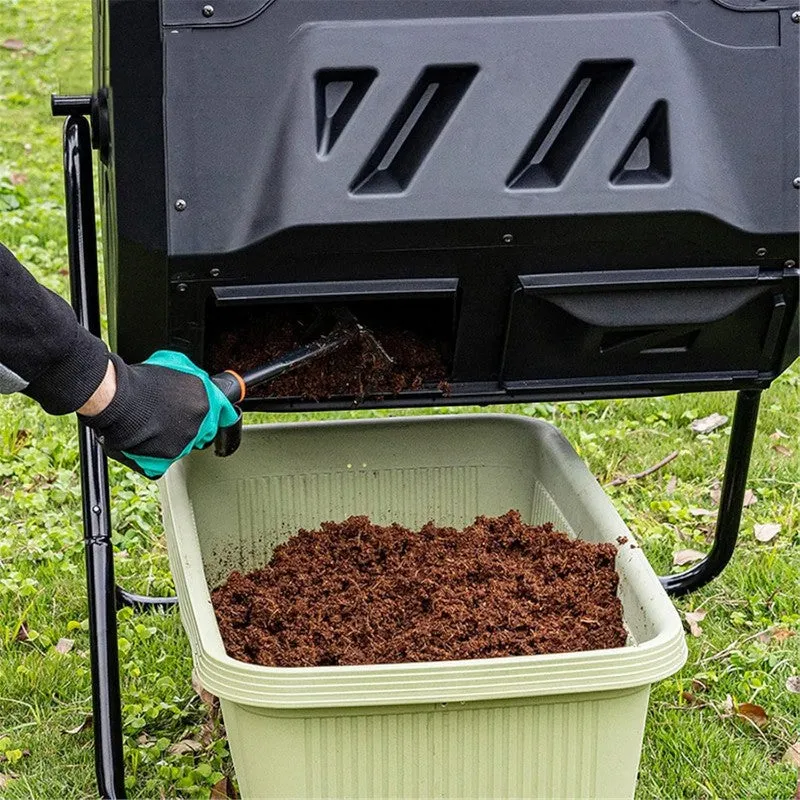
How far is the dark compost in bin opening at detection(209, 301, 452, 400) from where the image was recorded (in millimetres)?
2199

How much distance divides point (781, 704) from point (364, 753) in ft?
3.57

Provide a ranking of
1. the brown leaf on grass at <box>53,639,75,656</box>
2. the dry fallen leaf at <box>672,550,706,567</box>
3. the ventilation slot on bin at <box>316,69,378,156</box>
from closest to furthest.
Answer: the ventilation slot on bin at <box>316,69,378,156</box> → the brown leaf on grass at <box>53,639,75,656</box> → the dry fallen leaf at <box>672,550,706,567</box>

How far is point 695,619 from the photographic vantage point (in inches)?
113

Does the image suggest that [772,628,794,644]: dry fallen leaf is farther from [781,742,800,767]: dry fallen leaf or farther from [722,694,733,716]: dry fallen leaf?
[781,742,800,767]: dry fallen leaf

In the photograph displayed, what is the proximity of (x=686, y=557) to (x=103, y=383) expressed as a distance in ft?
5.81

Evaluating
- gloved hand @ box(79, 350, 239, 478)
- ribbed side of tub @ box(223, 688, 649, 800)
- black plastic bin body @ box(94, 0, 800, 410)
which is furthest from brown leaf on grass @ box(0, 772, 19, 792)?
black plastic bin body @ box(94, 0, 800, 410)

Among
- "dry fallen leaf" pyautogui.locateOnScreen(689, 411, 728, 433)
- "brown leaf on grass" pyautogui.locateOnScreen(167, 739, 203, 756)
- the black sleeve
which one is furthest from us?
"dry fallen leaf" pyautogui.locateOnScreen(689, 411, 728, 433)

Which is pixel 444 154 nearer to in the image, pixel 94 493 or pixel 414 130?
pixel 414 130

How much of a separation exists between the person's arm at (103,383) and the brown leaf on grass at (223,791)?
2.32 ft

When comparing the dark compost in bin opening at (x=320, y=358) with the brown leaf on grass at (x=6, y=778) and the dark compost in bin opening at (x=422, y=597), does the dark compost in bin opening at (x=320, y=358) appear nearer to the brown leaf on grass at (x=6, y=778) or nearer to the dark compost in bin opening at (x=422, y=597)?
the dark compost in bin opening at (x=422, y=597)

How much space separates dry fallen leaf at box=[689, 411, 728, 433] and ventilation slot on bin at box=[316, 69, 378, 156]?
2.09 metres

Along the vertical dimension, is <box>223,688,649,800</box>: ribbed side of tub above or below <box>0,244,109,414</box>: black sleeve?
below

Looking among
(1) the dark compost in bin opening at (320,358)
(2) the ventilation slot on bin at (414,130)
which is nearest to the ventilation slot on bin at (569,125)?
(2) the ventilation slot on bin at (414,130)

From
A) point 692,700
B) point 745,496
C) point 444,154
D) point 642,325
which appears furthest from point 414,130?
point 745,496
